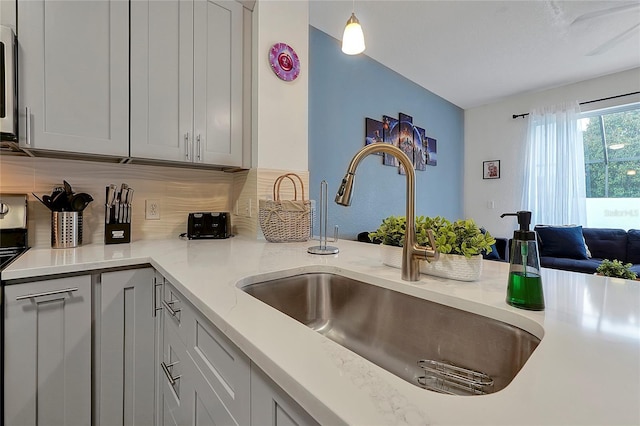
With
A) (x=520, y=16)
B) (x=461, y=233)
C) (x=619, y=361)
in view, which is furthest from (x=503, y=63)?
(x=619, y=361)

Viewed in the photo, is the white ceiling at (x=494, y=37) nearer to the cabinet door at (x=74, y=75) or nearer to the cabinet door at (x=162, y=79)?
the cabinet door at (x=162, y=79)

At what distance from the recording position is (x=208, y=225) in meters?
1.79

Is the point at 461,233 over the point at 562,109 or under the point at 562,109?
under

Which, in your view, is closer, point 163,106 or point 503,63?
point 163,106

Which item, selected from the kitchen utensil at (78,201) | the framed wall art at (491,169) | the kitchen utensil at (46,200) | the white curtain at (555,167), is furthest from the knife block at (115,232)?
the framed wall art at (491,169)

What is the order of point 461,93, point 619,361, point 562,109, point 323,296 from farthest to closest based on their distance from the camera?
point 461,93 < point 562,109 < point 323,296 < point 619,361

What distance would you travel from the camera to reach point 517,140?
441 centimetres

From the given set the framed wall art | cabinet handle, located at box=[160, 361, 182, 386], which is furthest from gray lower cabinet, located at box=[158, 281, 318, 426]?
the framed wall art

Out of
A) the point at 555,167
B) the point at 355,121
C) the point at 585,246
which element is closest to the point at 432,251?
the point at 355,121

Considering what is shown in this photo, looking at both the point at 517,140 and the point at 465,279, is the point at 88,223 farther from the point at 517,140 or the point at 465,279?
the point at 517,140

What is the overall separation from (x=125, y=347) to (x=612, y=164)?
525 centimetres

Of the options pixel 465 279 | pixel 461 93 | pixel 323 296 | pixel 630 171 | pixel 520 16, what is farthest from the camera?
pixel 461 93

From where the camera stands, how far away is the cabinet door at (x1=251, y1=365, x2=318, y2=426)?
0.41 m

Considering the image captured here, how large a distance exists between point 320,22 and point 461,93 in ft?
8.41
